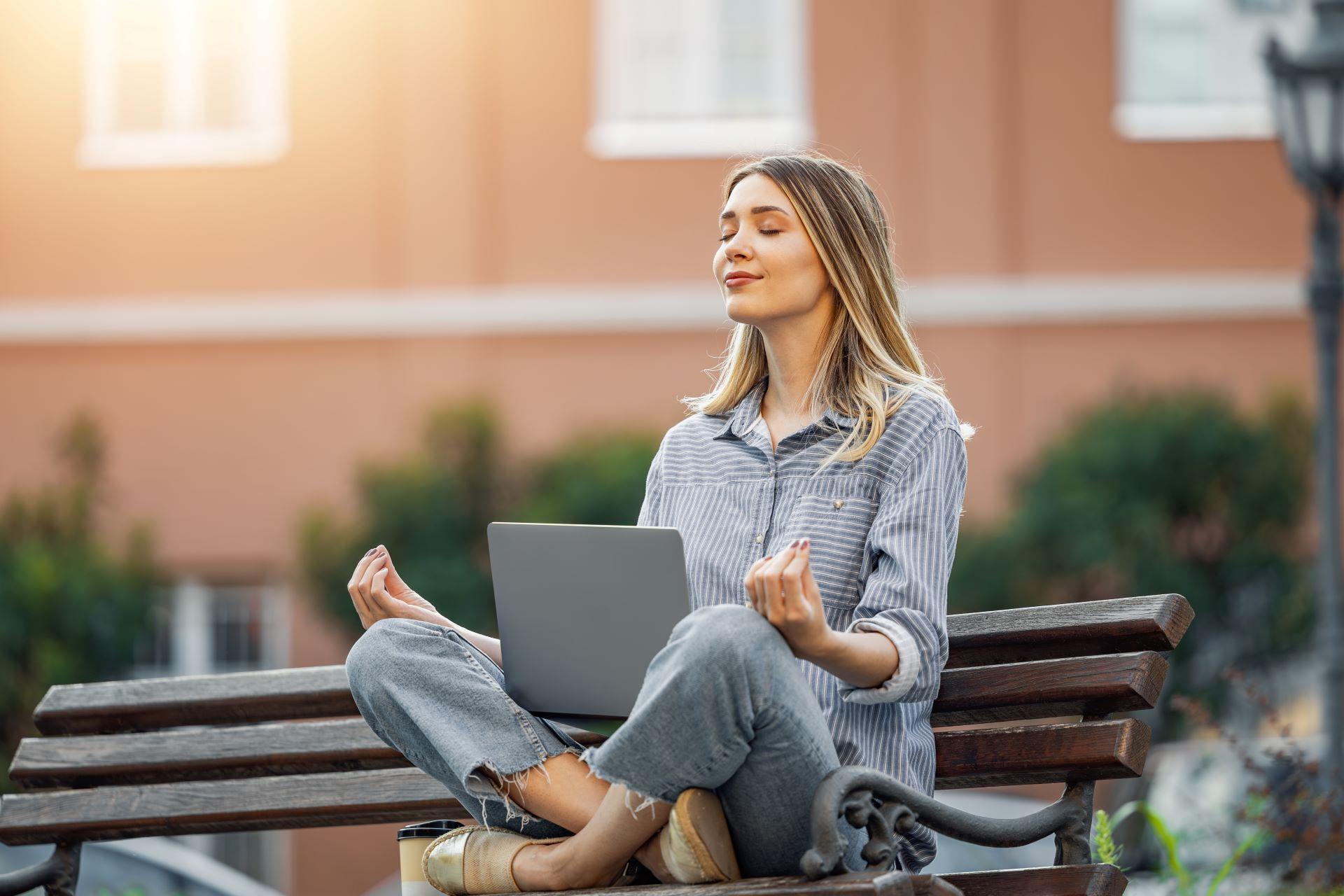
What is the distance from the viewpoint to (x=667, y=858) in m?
2.42

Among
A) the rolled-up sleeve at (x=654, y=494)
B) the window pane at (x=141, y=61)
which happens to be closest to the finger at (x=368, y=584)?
the rolled-up sleeve at (x=654, y=494)

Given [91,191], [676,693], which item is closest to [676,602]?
[676,693]

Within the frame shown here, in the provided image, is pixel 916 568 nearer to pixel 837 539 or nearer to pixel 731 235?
pixel 837 539

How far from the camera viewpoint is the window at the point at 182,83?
11.6 meters

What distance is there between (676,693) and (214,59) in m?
10.4

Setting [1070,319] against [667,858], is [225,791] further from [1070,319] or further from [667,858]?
[1070,319]

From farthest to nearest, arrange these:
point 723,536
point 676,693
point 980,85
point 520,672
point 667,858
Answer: point 980,85
point 723,536
point 520,672
point 667,858
point 676,693

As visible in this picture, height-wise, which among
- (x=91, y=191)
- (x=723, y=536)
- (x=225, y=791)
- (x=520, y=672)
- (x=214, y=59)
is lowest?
(x=225, y=791)

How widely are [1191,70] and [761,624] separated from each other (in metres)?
10.4

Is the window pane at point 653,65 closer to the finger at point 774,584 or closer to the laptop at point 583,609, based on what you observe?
the laptop at point 583,609

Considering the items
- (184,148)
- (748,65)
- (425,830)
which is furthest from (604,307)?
(425,830)

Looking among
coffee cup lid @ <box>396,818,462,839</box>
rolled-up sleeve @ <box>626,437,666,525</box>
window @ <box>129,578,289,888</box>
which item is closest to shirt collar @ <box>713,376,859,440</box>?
rolled-up sleeve @ <box>626,437,666,525</box>

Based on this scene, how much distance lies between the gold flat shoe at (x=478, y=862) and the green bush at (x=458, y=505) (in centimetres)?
676

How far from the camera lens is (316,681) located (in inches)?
132
